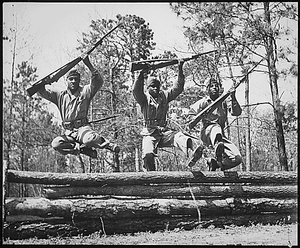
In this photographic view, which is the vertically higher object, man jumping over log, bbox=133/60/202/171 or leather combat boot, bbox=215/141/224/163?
man jumping over log, bbox=133/60/202/171

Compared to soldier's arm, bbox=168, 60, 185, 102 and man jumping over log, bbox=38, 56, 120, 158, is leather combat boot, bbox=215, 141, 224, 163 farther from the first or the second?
man jumping over log, bbox=38, 56, 120, 158

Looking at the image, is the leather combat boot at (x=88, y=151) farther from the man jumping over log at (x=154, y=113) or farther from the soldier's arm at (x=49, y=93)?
the soldier's arm at (x=49, y=93)

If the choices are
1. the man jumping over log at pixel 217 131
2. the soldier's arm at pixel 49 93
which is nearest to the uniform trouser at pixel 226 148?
the man jumping over log at pixel 217 131

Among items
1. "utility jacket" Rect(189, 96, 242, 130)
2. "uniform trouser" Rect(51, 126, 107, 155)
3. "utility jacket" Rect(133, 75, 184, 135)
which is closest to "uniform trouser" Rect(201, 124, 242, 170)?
"utility jacket" Rect(189, 96, 242, 130)

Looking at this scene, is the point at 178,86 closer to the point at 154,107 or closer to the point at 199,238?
the point at 154,107

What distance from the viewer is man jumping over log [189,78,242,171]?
6.93 meters

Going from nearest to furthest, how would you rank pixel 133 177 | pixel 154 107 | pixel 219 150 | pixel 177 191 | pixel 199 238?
pixel 199 238
pixel 133 177
pixel 177 191
pixel 219 150
pixel 154 107

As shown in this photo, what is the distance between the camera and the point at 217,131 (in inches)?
279

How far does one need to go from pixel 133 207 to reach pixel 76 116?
6.16ft

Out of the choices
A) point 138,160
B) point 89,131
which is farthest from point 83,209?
point 138,160

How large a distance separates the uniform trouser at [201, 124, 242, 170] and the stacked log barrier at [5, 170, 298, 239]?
7.4 inches

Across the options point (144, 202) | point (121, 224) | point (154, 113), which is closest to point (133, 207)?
point (144, 202)

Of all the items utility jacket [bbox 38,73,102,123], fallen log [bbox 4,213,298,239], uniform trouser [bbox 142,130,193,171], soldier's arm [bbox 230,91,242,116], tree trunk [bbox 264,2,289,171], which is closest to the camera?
fallen log [bbox 4,213,298,239]

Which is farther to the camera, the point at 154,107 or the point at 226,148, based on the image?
the point at 154,107
